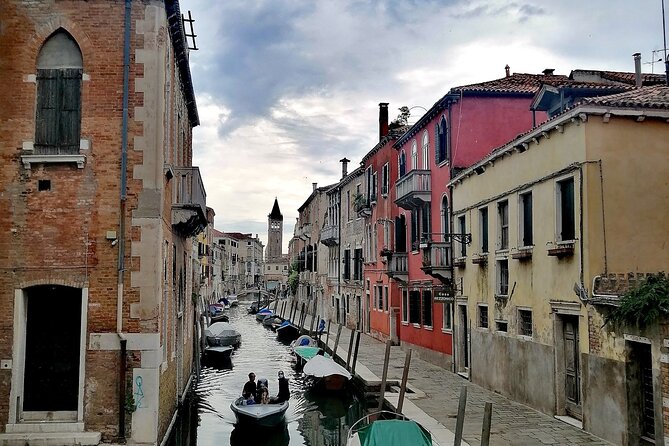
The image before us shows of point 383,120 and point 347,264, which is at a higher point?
point 383,120

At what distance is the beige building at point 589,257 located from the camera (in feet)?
32.3

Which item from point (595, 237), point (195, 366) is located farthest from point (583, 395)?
point (195, 366)

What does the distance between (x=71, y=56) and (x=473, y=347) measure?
37.6 ft

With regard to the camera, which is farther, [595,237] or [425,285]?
[425,285]

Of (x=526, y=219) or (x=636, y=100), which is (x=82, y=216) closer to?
(x=526, y=219)

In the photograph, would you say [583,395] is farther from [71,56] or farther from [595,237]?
[71,56]

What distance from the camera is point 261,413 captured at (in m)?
14.5

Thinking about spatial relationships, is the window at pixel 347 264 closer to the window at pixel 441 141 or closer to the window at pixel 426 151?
the window at pixel 426 151

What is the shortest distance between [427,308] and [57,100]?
14.2 metres

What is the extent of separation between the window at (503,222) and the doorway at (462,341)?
339 centimetres

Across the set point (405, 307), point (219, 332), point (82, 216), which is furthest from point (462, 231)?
point (219, 332)

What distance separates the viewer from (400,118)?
2855 centimetres

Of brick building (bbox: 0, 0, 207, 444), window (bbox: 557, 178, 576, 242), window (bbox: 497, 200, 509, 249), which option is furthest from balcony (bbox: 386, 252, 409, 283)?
brick building (bbox: 0, 0, 207, 444)

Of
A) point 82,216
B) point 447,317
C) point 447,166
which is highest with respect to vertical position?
point 447,166
